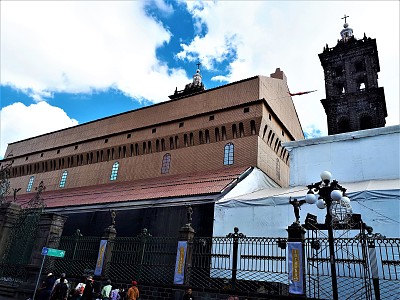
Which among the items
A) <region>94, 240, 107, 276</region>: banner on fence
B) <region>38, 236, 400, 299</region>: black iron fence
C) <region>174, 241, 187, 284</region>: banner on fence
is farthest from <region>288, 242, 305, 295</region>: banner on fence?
<region>94, 240, 107, 276</region>: banner on fence

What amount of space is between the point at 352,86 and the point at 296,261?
76.2ft

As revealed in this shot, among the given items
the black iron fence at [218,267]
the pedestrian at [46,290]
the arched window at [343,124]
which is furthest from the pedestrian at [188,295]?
the arched window at [343,124]

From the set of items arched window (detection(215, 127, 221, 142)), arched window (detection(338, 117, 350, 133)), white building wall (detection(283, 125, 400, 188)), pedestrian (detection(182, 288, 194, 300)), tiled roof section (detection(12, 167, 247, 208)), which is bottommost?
pedestrian (detection(182, 288, 194, 300))

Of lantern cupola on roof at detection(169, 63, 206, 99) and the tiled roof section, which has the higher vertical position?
lantern cupola on roof at detection(169, 63, 206, 99)

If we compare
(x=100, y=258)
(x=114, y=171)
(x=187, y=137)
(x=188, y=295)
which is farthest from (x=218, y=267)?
(x=114, y=171)

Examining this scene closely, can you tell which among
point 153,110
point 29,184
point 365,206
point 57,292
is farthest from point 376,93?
point 29,184

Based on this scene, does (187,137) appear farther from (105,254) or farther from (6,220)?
(6,220)

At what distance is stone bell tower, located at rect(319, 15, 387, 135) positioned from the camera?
26.3 m

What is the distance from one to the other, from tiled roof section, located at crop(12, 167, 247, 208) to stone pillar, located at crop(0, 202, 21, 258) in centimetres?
615

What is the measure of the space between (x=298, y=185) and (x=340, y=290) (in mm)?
7492

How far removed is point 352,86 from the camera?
92.2 feet

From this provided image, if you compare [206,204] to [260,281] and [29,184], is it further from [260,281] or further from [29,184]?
[29,184]

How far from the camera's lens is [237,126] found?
22.6m

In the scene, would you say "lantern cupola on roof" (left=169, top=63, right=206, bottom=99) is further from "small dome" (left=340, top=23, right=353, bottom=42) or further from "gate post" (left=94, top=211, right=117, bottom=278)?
"gate post" (left=94, top=211, right=117, bottom=278)
